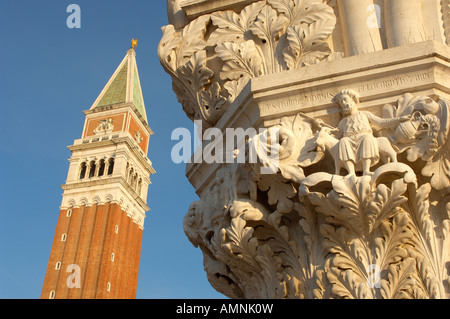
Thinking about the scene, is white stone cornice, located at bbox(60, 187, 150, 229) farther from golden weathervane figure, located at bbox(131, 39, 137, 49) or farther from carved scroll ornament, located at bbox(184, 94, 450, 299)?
carved scroll ornament, located at bbox(184, 94, 450, 299)

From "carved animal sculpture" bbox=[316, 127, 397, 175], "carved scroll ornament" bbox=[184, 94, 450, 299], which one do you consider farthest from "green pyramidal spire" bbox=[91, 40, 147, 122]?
"carved animal sculpture" bbox=[316, 127, 397, 175]

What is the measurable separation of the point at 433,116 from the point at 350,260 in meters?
0.74

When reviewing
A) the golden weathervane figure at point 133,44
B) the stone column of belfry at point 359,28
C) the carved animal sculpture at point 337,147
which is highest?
the golden weathervane figure at point 133,44

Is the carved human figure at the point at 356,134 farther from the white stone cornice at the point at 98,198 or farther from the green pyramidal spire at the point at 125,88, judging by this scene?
the green pyramidal spire at the point at 125,88

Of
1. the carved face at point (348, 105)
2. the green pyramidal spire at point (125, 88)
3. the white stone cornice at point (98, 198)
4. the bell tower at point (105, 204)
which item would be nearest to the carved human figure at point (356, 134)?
the carved face at point (348, 105)

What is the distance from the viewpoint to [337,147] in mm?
2328

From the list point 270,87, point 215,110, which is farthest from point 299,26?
point 215,110

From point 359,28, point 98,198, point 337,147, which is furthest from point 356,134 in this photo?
point 98,198

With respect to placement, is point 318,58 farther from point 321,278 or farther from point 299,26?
point 321,278

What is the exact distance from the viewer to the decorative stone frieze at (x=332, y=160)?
7.29ft

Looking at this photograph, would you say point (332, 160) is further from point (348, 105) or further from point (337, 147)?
point (348, 105)

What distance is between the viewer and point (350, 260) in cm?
228

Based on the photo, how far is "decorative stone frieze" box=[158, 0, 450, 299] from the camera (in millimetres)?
2223

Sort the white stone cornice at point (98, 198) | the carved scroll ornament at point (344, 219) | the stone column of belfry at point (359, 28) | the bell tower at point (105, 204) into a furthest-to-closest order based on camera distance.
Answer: the white stone cornice at point (98, 198), the bell tower at point (105, 204), the stone column of belfry at point (359, 28), the carved scroll ornament at point (344, 219)
